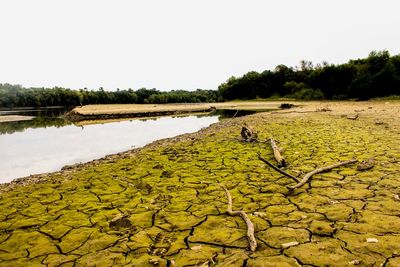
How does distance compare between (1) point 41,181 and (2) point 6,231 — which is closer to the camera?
(2) point 6,231

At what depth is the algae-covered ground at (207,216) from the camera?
2.48 metres

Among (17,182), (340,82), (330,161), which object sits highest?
(340,82)

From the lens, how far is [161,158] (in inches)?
280

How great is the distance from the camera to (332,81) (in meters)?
38.0

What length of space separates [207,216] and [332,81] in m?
39.6

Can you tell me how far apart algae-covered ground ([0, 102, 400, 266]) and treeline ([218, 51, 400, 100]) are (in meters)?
29.0

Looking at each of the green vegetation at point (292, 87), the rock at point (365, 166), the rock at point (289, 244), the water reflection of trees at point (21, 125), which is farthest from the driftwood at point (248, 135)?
the green vegetation at point (292, 87)

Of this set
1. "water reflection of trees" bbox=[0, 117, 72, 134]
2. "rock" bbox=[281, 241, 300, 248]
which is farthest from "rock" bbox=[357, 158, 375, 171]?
"water reflection of trees" bbox=[0, 117, 72, 134]

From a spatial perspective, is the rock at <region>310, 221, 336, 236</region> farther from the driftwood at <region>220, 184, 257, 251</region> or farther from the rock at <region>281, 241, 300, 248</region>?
the driftwood at <region>220, 184, 257, 251</region>

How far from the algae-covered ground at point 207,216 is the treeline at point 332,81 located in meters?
29.0

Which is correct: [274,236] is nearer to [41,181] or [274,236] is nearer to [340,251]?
[340,251]

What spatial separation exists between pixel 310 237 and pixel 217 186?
197cm

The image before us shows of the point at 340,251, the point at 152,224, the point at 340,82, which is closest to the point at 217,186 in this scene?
the point at 152,224

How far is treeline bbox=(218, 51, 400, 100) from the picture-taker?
2992 centimetres
